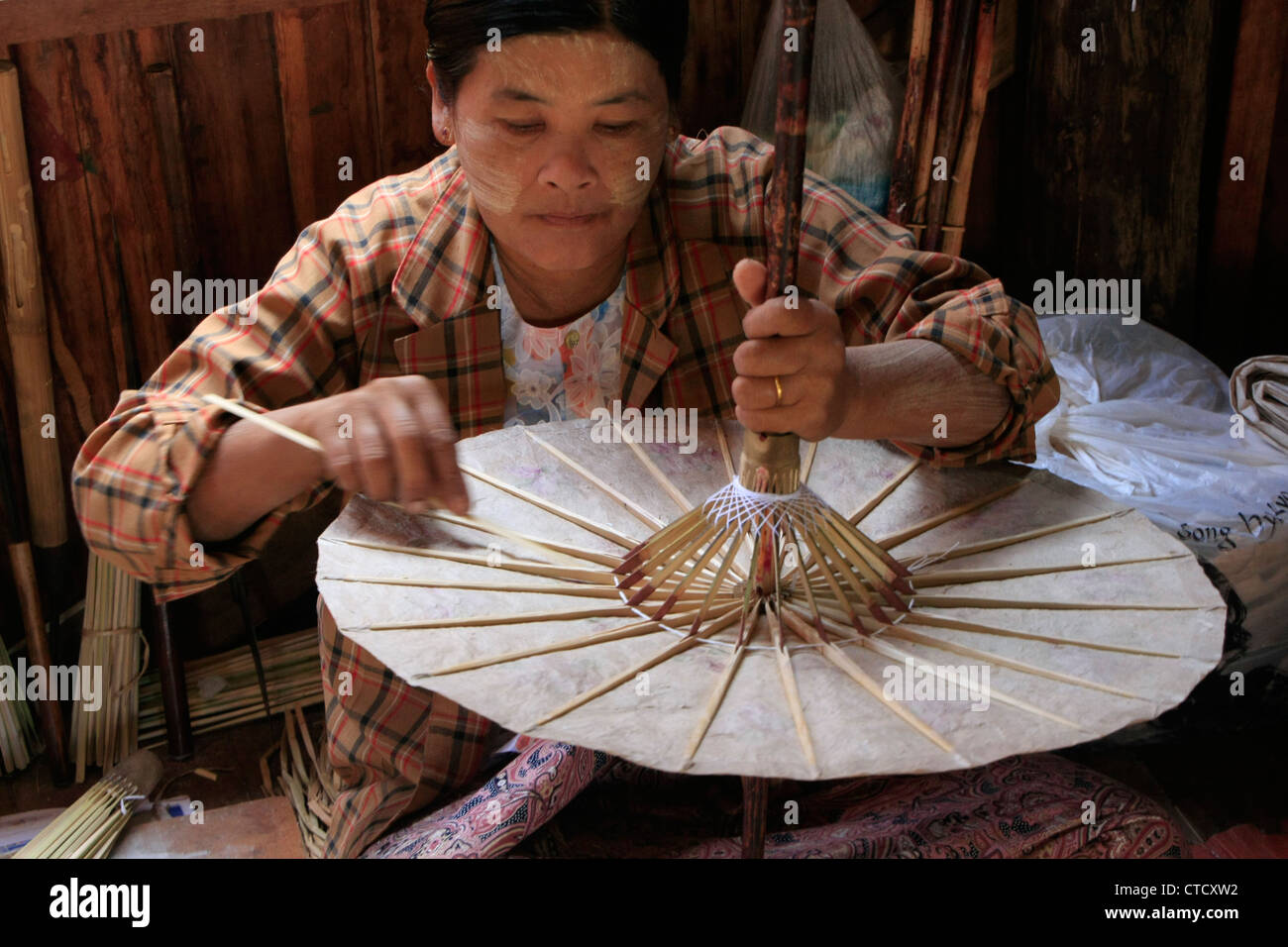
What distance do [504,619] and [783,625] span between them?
0.89ft

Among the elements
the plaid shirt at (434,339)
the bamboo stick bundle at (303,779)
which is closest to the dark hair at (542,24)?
the plaid shirt at (434,339)

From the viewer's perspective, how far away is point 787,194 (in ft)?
3.90

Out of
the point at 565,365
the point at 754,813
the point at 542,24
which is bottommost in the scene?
the point at 754,813

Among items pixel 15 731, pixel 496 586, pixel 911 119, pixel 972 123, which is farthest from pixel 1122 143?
pixel 15 731

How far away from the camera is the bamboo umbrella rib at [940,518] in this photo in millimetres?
1439

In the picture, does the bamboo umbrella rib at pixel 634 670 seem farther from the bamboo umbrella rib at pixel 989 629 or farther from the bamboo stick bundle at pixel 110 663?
the bamboo stick bundle at pixel 110 663

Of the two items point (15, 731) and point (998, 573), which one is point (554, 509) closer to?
point (998, 573)

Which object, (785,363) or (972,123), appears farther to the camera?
(972,123)

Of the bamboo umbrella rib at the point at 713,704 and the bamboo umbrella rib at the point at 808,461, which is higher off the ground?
the bamboo umbrella rib at the point at 808,461

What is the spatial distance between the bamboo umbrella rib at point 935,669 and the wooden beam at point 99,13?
106 centimetres

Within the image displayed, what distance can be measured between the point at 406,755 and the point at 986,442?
95 centimetres

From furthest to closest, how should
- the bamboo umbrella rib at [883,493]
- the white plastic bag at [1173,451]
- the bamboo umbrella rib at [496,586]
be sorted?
1. the white plastic bag at [1173,451]
2. the bamboo umbrella rib at [883,493]
3. the bamboo umbrella rib at [496,586]

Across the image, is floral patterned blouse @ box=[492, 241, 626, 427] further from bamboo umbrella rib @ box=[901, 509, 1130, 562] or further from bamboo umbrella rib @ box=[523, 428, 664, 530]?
bamboo umbrella rib @ box=[901, 509, 1130, 562]

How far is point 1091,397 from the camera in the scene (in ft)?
8.34
